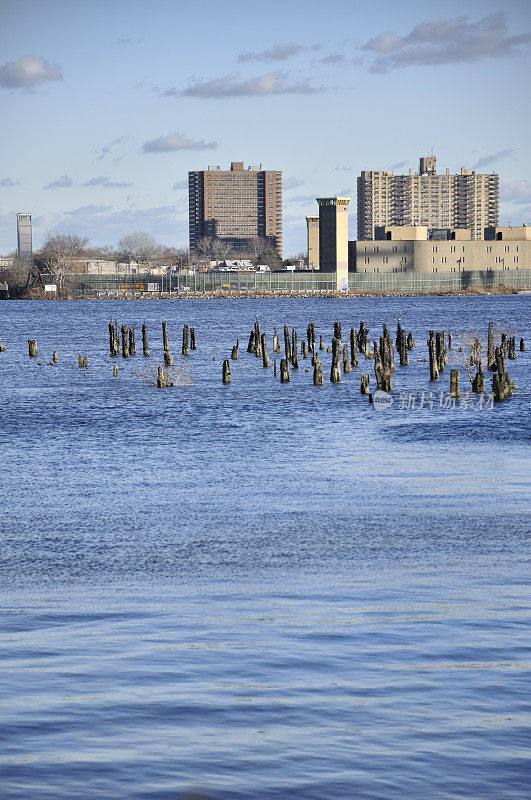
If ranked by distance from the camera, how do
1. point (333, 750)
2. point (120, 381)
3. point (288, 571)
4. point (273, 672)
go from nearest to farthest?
point (333, 750) → point (273, 672) → point (288, 571) → point (120, 381)

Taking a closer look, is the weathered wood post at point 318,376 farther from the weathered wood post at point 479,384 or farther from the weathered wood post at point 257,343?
the weathered wood post at point 257,343

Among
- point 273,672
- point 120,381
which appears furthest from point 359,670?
point 120,381

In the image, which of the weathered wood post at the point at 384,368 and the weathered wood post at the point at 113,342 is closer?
the weathered wood post at the point at 384,368

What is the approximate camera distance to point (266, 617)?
16.1 meters

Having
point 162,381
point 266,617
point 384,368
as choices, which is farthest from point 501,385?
point 266,617

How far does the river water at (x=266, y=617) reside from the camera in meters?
11.0

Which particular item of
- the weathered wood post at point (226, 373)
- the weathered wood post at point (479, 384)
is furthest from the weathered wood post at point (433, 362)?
the weathered wood post at point (226, 373)

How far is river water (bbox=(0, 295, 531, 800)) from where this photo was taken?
1096 cm

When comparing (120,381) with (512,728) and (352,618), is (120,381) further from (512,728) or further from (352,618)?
(512,728)

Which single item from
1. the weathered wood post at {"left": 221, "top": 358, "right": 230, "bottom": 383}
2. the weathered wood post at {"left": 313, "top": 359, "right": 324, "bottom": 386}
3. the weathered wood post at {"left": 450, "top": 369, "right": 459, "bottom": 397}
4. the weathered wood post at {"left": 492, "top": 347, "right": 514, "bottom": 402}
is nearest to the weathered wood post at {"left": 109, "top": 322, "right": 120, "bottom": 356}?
the weathered wood post at {"left": 221, "top": 358, "right": 230, "bottom": 383}

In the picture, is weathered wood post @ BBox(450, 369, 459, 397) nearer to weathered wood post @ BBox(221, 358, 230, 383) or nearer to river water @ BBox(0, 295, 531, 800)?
river water @ BBox(0, 295, 531, 800)

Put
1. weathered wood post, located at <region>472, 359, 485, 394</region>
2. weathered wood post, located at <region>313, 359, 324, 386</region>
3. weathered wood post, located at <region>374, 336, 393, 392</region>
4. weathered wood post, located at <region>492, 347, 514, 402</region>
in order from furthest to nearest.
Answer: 1. weathered wood post, located at <region>313, 359, 324, 386</region>
2. weathered wood post, located at <region>374, 336, 393, 392</region>
3. weathered wood post, located at <region>472, 359, 485, 394</region>
4. weathered wood post, located at <region>492, 347, 514, 402</region>

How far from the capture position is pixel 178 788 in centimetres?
1041

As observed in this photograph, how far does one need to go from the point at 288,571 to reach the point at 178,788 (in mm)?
8927
